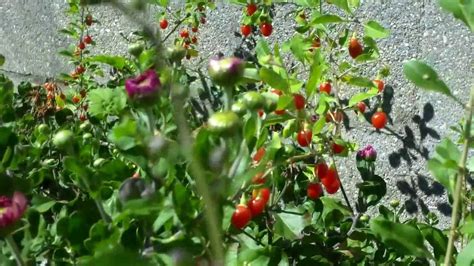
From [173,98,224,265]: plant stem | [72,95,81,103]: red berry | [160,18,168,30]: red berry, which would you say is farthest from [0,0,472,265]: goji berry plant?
[160,18,168,30]: red berry

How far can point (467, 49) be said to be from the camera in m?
1.69

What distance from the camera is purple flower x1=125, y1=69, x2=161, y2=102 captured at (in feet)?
2.26

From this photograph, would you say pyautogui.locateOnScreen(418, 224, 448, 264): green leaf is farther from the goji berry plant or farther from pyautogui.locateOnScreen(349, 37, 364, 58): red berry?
pyautogui.locateOnScreen(349, 37, 364, 58): red berry

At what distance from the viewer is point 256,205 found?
108 cm

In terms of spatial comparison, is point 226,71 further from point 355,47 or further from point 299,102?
point 355,47

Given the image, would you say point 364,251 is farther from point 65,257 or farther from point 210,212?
point 210,212

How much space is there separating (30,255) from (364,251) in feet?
1.55

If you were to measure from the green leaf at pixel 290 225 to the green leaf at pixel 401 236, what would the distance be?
0.65 feet

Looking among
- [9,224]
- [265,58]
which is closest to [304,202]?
[265,58]

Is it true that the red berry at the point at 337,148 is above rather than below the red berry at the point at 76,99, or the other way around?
below

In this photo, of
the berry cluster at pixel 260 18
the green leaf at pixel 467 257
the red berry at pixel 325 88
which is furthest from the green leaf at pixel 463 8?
the berry cluster at pixel 260 18

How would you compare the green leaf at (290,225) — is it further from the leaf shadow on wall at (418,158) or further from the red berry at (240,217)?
the leaf shadow on wall at (418,158)

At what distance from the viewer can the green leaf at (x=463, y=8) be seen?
81cm

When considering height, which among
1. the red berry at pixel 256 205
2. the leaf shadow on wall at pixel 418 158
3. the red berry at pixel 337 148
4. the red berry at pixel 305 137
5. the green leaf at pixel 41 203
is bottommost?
the leaf shadow on wall at pixel 418 158
